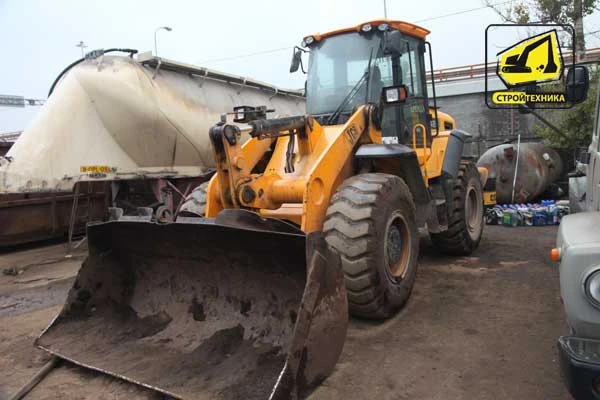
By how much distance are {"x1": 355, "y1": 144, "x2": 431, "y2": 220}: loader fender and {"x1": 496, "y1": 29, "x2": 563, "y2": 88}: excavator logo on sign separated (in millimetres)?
1284

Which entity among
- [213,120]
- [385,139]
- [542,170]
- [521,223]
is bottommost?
[521,223]

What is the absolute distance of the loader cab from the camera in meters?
5.32

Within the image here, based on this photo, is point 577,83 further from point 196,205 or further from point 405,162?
point 196,205

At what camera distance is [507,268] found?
6098mm

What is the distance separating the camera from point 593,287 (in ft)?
6.68

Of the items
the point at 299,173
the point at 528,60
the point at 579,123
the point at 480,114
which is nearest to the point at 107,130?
the point at 299,173

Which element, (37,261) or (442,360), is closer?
(442,360)

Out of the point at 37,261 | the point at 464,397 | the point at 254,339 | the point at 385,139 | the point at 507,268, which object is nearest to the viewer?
the point at 464,397

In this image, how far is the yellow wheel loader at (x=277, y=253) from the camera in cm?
296

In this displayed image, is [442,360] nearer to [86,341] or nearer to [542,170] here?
[86,341]

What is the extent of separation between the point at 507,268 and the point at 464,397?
11.4 ft

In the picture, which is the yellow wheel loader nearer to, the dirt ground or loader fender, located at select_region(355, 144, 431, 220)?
loader fender, located at select_region(355, 144, 431, 220)

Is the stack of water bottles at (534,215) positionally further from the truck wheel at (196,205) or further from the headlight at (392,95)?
the truck wheel at (196,205)

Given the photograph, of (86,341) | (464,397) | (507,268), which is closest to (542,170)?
(507,268)
